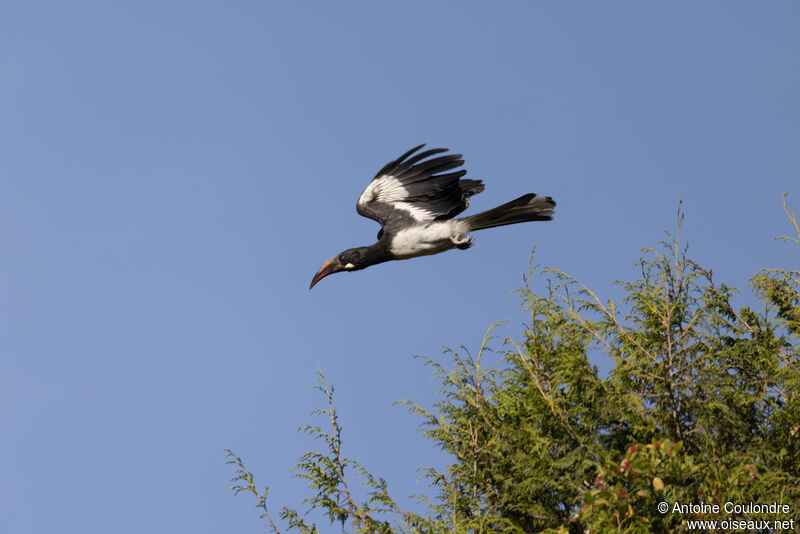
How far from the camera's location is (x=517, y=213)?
9.26 meters

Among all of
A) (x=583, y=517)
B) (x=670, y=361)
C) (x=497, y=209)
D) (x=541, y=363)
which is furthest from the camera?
(x=497, y=209)

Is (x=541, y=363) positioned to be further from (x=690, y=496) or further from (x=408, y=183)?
(x=408, y=183)

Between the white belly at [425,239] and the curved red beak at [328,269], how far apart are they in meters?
0.89

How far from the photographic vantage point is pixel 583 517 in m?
5.49

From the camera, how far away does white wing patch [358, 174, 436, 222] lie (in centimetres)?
1002

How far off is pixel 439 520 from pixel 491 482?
2.34 ft

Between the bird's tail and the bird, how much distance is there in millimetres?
10

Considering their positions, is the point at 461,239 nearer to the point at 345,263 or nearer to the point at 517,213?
the point at 517,213

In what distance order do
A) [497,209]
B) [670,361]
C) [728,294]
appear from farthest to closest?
[497,209]
[728,294]
[670,361]

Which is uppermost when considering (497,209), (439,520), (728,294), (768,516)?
(497,209)

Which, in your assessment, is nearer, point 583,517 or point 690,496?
point 583,517

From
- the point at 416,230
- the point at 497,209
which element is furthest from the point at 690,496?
the point at 416,230

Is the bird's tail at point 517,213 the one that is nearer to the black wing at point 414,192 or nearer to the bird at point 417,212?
the bird at point 417,212

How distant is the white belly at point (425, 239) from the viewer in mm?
9688
